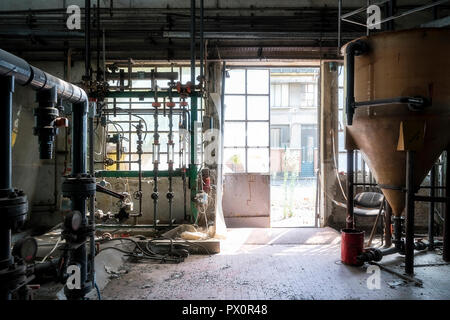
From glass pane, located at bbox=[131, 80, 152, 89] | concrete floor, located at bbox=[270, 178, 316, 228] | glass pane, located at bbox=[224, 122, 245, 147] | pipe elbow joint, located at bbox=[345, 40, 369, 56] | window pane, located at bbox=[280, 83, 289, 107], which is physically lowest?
concrete floor, located at bbox=[270, 178, 316, 228]

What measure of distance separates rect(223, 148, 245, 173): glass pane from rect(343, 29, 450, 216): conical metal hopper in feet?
8.05

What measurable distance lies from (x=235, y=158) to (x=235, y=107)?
0.91 metres

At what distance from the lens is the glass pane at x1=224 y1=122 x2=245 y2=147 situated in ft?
18.5

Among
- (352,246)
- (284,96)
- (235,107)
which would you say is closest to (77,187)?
(352,246)

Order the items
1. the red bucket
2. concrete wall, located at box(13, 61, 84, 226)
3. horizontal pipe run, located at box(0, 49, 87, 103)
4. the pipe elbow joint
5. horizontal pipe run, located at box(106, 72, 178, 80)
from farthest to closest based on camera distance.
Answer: concrete wall, located at box(13, 61, 84, 226)
horizontal pipe run, located at box(106, 72, 178, 80)
the red bucket
the pipe elbow joint
horizontal pipe run, located at box(0, 49, 87, 103)

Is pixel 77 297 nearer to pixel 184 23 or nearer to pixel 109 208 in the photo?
pixel 109 208

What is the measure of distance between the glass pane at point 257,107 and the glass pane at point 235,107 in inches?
4.3

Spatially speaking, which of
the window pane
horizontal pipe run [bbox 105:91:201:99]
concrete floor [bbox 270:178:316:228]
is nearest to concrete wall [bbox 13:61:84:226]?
horizontal pipe run [bbox 105:91:201:99]

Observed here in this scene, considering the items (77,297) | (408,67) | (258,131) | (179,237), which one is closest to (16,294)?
(77,297)

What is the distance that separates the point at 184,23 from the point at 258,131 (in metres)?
2.18

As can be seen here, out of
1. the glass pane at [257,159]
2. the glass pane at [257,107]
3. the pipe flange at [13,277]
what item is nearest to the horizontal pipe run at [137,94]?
the glass pane at [257,107]

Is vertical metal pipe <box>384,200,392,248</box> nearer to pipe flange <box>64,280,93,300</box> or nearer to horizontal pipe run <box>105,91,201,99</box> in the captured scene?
horizontal pipe run <box>105,91,201,99</box>

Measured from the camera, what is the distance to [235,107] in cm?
562

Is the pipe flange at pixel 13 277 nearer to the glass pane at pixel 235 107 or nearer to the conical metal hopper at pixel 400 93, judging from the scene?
the conical metal hopper at pixel 400 93
